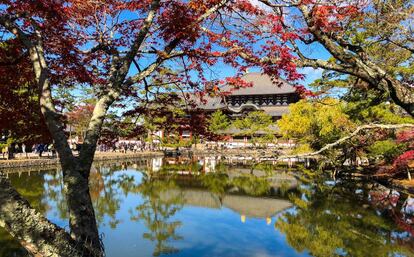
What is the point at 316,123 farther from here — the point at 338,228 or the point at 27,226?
the point at 27,226

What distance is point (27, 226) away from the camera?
2500 mm

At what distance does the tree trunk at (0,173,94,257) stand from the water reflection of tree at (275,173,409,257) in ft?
23.5

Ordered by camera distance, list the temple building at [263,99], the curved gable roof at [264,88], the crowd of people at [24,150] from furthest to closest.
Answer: the curved gable roof at [264,88]
the temple building at [263,99]
the crowd of people at [24,150]

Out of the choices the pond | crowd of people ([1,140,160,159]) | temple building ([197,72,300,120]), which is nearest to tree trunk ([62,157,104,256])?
the pond

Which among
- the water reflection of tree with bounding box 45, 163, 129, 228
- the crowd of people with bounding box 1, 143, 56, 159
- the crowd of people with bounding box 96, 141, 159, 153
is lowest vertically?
the water reflection of tree with bounding box 45, 163, 129, 228

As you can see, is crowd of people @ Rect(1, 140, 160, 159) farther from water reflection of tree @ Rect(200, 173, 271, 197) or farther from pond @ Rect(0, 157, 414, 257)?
water reflection of tree @ Rect(200, 173, 271, 197)

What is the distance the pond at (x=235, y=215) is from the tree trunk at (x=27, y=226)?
2428mm

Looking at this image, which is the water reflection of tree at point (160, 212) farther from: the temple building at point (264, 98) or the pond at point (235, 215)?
the temple building at point (264, 98)

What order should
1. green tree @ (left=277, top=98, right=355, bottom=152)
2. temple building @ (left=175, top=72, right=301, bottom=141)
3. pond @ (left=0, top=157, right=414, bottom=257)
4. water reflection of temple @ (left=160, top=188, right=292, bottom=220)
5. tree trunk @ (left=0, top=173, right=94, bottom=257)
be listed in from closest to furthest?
tree trunk @ (left=0, top=173, right=94, bottom=257), pond @ (left=0, top=157, right=414, bottom=257), water reflection of temple @ (left=160, top=188, right=292, bottom=220), green tree @ (left=277, top=98, right=355, bottom=152), temple building @ (left=175, top=72, right=301, bottom=141)

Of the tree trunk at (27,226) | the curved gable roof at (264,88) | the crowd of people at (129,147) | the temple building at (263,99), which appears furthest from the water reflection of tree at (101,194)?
the curved gable roof at (264,88)

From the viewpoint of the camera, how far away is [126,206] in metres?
13.1

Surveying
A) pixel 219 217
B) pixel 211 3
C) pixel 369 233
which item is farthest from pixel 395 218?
pixel 211 3

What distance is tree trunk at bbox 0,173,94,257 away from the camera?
2447 mm

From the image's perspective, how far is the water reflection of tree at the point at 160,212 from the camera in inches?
370
